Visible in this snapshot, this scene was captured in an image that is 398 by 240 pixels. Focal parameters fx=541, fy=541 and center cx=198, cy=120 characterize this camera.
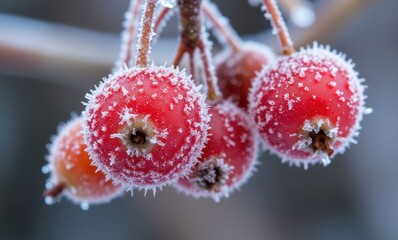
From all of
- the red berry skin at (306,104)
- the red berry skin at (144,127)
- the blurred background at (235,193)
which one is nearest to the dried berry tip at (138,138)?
the red berry skin at (144,127)

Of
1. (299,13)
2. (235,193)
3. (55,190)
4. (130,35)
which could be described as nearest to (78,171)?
(55,190)

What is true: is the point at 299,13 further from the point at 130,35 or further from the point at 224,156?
the point at 224,156

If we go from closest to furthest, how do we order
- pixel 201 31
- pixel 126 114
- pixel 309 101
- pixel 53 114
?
pixel 126 114, pixel 309 101, pixel 201 31, pixel 53 114

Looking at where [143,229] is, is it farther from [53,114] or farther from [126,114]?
[126,114]

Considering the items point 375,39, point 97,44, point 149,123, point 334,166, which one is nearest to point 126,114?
point 149,123

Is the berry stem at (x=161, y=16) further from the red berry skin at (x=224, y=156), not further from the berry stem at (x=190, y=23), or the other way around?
the red berry skin at (x=224, y=156)

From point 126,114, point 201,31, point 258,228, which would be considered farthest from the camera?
point 258,228

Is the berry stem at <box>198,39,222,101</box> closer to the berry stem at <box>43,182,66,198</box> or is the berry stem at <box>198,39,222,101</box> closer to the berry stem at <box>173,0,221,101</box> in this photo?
the berry stem at <box>173,0,221,101</box>

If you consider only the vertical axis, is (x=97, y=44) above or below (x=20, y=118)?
below
